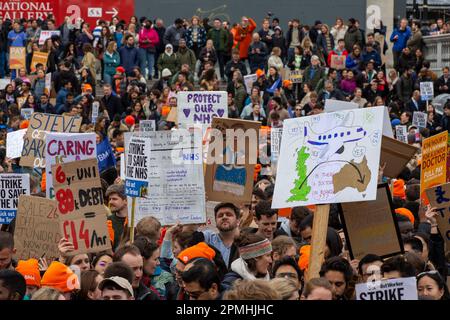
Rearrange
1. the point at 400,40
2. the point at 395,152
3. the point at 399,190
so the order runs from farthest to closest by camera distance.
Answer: the point at 400,40 < the point at 399,190 < the point at 395,152

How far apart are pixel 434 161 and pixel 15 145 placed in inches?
265

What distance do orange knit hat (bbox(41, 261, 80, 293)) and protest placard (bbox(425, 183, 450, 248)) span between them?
3468 mm

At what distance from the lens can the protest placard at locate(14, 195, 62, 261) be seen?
11242mm

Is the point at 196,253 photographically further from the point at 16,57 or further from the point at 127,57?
the point at 16,57

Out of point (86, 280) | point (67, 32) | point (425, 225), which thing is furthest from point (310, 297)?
point (67, 32)

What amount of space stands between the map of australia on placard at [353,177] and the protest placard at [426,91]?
52.9ft

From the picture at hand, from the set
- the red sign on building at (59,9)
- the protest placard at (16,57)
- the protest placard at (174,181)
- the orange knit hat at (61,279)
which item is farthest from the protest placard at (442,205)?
the red sign on building at (59,9)

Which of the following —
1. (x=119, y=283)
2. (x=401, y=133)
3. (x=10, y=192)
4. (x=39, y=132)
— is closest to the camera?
(x=119, y=283)

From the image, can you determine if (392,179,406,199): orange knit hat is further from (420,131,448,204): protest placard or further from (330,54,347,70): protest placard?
(330,54,347,70): protest placard

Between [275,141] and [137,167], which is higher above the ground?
[137,167]

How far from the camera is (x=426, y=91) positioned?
2638 cm

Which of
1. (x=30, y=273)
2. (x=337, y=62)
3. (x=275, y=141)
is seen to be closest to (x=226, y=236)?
(x=30, y=273)

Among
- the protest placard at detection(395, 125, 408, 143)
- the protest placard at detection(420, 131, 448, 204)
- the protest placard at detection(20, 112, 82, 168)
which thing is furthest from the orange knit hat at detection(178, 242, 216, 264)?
the protest placard at detection(395, 125, 408, 143)

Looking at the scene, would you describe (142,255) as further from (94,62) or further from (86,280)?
(94,62)
